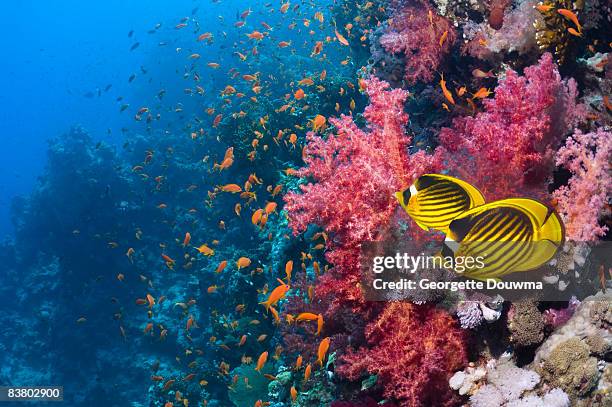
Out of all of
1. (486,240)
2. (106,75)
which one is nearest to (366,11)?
(486,240)

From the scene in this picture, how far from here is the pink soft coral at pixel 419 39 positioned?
578 cm

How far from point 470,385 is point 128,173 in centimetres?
2154

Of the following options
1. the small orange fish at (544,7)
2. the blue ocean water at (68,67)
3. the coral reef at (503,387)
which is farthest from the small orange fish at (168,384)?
the blue ocean water at (68,67)

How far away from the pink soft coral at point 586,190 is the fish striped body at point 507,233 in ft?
5.02

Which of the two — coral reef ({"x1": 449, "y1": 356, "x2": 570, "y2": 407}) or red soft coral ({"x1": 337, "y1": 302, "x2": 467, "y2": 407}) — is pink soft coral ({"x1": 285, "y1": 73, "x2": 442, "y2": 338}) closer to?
red soft coral ({"x1": 337, "y1": 302, "x2": 467, "y2": 407})

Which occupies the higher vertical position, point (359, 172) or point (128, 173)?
point (128, 173)

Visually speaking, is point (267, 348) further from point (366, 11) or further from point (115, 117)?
point (115, 117)

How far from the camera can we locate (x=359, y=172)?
3428 mm

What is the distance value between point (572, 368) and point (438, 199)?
184cm

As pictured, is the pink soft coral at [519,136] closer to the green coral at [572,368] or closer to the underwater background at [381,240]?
the underwater background at [381,240]

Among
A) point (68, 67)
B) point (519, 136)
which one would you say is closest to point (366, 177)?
point (519, 136)

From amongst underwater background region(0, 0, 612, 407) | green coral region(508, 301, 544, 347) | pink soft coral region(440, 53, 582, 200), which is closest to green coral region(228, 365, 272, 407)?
underwater background region(0, 0, 612, 407)

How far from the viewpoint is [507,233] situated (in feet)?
5.51

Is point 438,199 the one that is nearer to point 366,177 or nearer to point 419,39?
point 366,177
